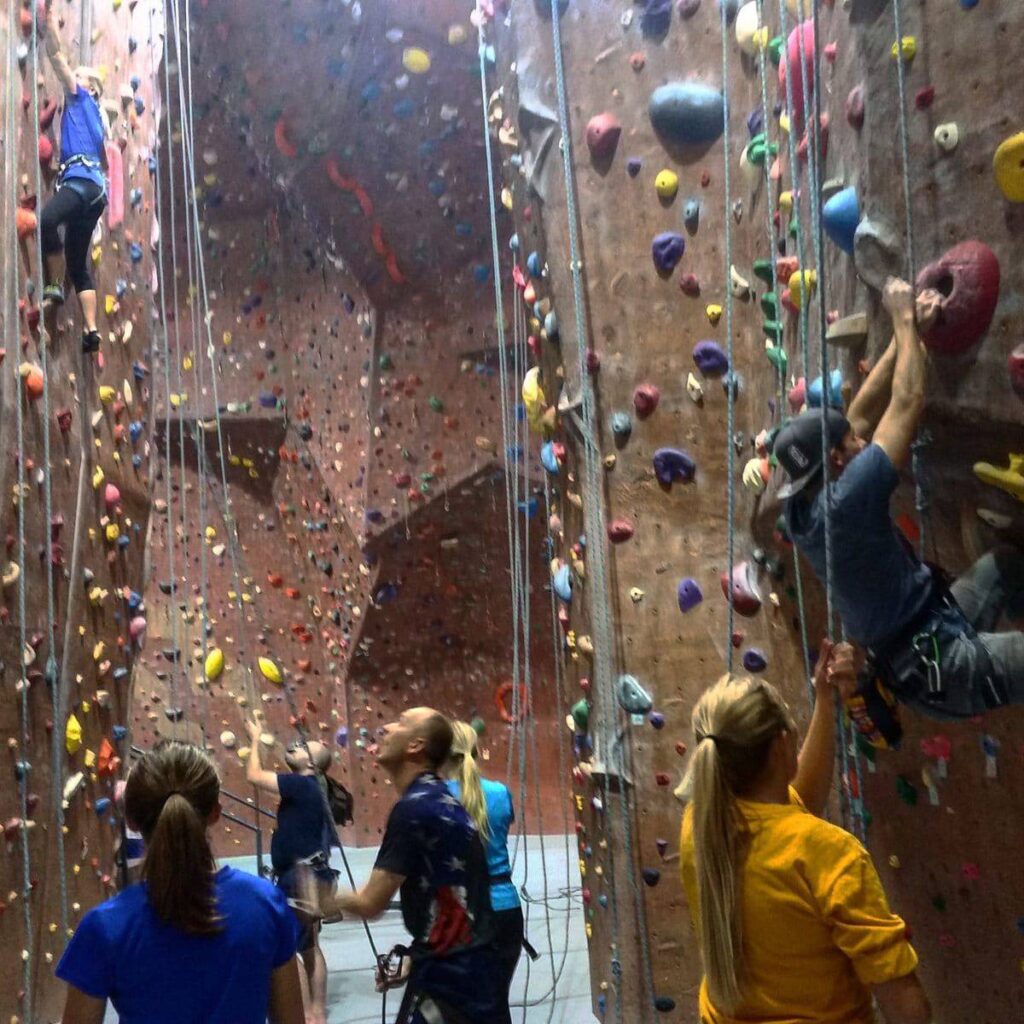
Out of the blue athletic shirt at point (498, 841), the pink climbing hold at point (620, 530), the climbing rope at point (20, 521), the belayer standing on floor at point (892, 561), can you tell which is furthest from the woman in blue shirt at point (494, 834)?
the climbing rope at point (20, 521)

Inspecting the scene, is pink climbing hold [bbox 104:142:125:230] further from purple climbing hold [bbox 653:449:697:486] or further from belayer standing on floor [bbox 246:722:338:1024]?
purple climbing hold [bbox 653:449:697:486]

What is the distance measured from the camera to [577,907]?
5371mm

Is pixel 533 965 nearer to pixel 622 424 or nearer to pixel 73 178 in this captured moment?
pixel 622 424

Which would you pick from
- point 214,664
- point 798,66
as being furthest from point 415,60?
point 798,66

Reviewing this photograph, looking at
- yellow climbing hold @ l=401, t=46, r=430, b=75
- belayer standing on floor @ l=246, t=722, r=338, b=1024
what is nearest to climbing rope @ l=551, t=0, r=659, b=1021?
belayer standing on floor @ l=246, t=722, r=338, b=1024

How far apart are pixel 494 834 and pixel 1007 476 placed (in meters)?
1.04

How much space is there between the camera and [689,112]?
297 centimetres

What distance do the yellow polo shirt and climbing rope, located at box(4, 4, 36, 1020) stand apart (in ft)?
7.13

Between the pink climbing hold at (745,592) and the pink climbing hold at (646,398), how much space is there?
1.50 feet

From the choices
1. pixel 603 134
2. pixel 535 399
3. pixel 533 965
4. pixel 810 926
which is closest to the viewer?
pixel 810 926

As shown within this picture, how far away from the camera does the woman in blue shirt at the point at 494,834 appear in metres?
1.93

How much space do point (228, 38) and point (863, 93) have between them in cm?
538

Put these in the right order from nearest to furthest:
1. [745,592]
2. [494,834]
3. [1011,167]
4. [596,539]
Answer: [1011,167] → [494,834] → [745,592] → [596,539]

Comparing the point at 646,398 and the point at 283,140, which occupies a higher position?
the point at 283,140
